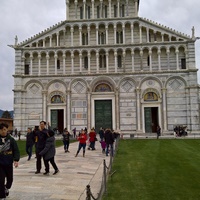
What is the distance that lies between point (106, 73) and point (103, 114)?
560 cm

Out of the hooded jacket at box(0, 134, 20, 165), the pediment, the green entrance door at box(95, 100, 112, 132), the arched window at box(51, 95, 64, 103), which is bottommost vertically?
the hooded jacket at box(0, 134, 20, 165)

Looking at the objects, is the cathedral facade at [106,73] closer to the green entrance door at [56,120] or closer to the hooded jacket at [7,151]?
the green entrance door at [56,120]

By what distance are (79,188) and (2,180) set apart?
2.74 metres

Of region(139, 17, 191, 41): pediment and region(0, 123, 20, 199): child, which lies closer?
region(0, 123, 20, 199): child

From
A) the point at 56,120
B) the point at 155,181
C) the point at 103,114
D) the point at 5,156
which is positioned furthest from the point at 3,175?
the point at 56,120

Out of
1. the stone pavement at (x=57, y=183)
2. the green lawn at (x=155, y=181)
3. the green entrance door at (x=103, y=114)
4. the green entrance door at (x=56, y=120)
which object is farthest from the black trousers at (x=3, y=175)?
the green entrance door at (x=56, y=120)

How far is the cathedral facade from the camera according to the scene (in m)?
37.5

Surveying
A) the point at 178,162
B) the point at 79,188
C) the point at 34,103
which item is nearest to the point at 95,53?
the point at 34,103

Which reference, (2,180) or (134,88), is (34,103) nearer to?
(134,88)

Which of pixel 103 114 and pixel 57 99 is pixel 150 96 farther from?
pixel 57 99

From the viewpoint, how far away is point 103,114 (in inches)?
1521

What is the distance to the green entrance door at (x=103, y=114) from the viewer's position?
126 feet

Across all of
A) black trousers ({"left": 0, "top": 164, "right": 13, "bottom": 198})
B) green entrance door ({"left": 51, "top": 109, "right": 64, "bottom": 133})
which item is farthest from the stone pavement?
green entrance door ({"left": 51, "top": 109, "right": 64, "bottom": 133})

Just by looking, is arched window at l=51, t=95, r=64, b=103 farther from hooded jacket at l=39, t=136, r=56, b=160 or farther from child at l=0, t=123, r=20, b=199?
child at l=0, t=123, r=20, b=199
